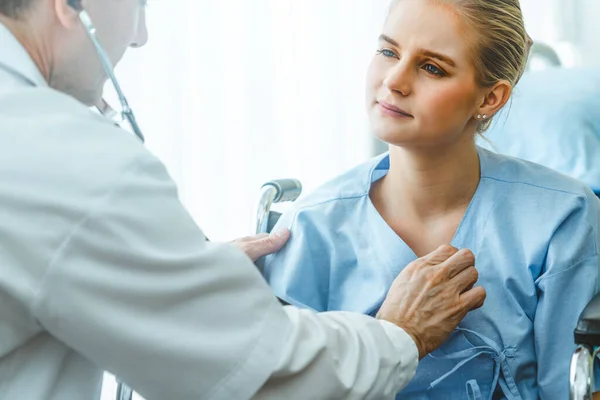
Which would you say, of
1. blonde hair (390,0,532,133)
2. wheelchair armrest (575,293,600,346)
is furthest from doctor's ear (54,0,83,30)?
wheelchair armrest (575,293,600,346)

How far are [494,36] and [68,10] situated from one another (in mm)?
737

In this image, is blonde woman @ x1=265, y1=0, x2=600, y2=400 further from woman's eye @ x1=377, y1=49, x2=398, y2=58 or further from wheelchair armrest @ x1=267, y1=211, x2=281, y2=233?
wheelchair armrest @ x1=267, y1=211, x2=281, y2=233

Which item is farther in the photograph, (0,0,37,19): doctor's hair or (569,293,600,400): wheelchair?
(569,293,600,400): wheelchair

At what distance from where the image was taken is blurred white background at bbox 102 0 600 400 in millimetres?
2172

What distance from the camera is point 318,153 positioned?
2.62 metres

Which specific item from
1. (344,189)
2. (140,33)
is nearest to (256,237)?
(344,189)

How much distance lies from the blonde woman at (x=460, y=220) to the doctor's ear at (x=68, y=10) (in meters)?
0.57

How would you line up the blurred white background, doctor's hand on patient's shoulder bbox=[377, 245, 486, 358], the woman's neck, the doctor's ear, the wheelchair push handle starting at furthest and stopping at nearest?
1. the blurred white background
2. the wheelchair push handle
3. the woman's neck
4. doctor's hand on patient's shoulder bbox=[377, 245, 486, 358]
5. the doctor's ear

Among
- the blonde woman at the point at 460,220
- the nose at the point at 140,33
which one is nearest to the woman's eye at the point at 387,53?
the blonde woman at the point at 460,220

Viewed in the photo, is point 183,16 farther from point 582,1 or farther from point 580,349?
point 582,1

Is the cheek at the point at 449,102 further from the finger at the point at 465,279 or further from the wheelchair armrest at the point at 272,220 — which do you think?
the wheelchair armrest at the point at 272,220

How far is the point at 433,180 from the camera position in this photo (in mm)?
1472

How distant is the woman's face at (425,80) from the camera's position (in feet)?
4.52

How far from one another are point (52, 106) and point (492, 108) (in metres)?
0.83
